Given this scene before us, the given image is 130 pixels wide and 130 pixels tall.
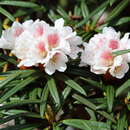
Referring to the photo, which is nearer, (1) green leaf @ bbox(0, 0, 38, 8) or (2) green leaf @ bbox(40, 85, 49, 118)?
(2) green leaf @ bbox(40, 85, 49, 118)

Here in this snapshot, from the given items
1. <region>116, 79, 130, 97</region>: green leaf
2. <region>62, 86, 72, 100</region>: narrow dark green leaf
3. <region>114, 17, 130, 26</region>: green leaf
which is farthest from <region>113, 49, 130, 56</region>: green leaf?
<region>114, 17, 130, 26</region>: green leaf

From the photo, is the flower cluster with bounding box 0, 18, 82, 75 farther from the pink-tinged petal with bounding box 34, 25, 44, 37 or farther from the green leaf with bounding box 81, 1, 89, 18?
the green leaf with bounding box 81, 1, 89, 18

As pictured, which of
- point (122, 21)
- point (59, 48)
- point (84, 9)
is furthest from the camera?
point (84, 9)

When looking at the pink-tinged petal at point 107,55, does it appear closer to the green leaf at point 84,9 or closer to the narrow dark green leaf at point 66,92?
the narrow dark green leaf at point 66,92

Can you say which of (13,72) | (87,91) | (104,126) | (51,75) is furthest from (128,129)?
(13,72)

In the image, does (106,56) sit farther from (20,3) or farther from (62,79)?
(20,3)

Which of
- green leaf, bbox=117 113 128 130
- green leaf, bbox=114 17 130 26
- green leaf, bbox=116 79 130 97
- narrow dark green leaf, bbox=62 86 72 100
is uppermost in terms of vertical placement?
green leaf, bbox=114 17 130 26

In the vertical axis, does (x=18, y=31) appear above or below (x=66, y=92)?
above

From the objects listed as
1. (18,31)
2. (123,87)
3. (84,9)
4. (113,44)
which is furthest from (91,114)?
(84,9)
